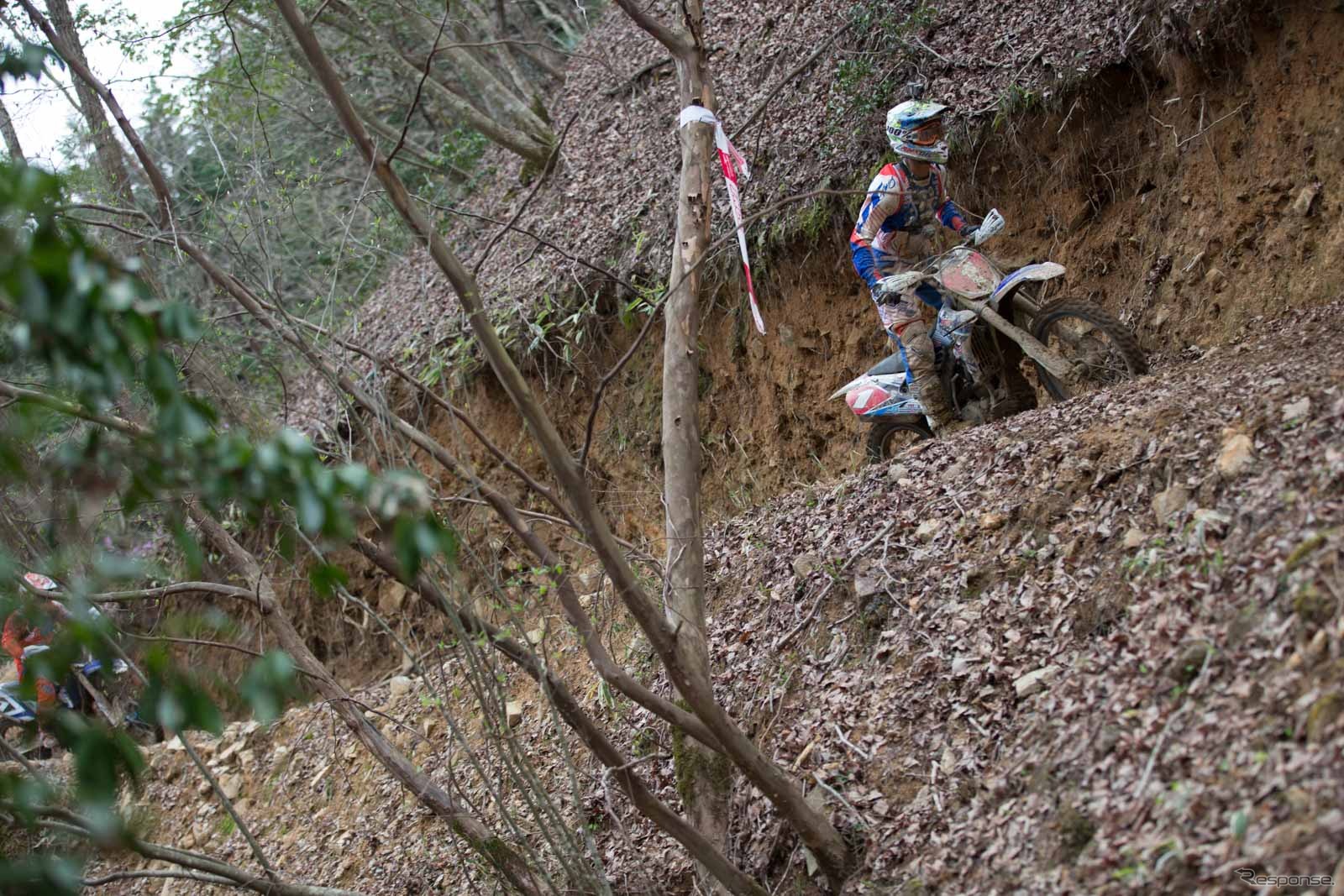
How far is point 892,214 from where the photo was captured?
7555 millimetres

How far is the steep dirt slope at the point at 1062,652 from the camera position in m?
3.77

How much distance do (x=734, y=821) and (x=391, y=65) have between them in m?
12.6

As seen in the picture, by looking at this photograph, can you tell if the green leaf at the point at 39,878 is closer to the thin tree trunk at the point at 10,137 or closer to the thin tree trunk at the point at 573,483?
the thin tree trunk at the point at 573,483

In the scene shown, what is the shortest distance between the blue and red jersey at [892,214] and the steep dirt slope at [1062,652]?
4.63 ft

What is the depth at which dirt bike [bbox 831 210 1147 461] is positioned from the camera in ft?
22.5

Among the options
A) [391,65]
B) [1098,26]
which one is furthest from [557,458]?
[391,65]

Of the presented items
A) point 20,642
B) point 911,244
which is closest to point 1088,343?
point 911,244

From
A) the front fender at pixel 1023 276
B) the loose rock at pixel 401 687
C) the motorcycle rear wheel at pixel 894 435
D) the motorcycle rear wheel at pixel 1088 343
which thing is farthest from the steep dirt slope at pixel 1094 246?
the loose rock at pixel 401 687

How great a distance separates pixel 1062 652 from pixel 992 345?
303 cm

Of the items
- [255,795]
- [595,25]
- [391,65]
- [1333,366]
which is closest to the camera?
[1333,366]

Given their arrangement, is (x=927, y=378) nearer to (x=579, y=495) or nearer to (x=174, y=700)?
(x=579, y=495)

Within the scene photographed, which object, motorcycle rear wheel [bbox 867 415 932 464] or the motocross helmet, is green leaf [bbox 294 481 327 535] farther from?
motorcycle rear wheel [bbox 867 415 932 464]

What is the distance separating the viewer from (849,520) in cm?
711

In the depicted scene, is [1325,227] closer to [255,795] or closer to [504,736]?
[504,736]
